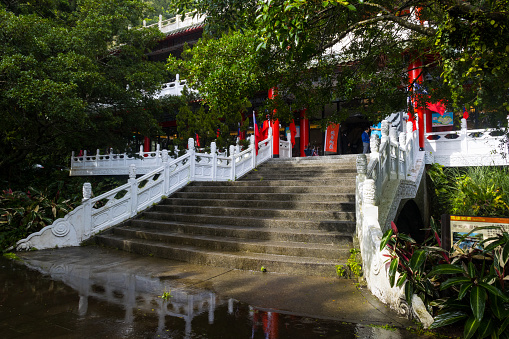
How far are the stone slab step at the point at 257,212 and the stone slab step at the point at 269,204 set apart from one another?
22 centimetres

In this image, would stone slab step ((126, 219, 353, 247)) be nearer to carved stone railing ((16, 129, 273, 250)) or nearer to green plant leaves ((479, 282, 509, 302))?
carved stone railing ((16, 129, 273, 250))

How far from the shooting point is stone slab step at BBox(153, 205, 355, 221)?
22.5 ft

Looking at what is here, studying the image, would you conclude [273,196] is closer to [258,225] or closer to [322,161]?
[258,225]

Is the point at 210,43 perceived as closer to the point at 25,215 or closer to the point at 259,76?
the point at 259,76

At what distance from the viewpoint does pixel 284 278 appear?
5.10 metres

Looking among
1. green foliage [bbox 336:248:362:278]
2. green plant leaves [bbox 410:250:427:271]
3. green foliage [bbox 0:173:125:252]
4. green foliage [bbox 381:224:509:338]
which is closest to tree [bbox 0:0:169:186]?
green foliage [bbox 0:173:125:252]

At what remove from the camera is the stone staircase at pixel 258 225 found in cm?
574

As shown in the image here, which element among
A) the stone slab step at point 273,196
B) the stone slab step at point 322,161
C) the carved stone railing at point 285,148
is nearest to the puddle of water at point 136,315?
the stone slab step at point 273,196

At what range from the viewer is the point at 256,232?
6766mm

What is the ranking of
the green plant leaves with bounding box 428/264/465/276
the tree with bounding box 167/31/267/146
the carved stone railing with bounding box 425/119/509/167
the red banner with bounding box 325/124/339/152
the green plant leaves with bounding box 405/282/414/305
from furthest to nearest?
the red banner with bounding box 325/124/339/152 < the carved stone railing with bounding box 425/119/509/167 < the tree with bounding box 167/31/267/146 < the green plant leaves with bounding box 405/282/414/305 < the green plant leaves with bounding box 428/264/465/276

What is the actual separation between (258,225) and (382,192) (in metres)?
2.73

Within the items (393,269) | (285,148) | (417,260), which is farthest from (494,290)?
(285,148)

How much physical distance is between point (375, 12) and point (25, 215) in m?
9.07

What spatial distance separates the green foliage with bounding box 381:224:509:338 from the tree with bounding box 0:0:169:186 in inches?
352
